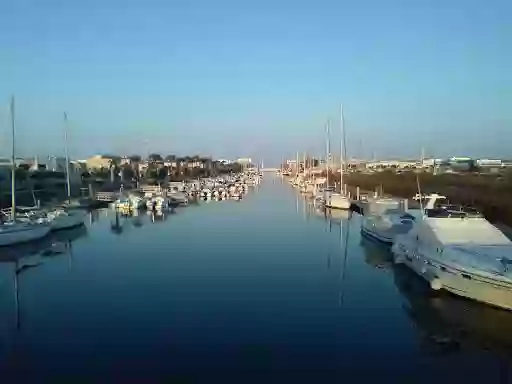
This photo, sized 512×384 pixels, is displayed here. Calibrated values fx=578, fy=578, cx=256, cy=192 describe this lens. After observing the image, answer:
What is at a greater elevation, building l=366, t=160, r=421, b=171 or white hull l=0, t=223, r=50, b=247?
building l=366, t=160, r=421, b=171

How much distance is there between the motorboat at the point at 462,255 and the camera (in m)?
14.9

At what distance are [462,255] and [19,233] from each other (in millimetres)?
22630

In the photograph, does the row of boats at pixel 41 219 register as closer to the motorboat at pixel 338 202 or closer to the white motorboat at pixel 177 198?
the white motorboat at pixel 177 198

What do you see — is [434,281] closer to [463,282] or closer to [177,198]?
[463,282]

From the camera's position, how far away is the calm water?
39.0 feet

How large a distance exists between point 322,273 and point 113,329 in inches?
395

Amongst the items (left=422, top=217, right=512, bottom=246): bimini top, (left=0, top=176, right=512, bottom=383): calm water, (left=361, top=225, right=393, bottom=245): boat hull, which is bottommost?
(left=0, top=176, right=512, bottom=383): calm water

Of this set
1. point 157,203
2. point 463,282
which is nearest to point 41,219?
point 157,203

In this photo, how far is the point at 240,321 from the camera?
15.3 metres

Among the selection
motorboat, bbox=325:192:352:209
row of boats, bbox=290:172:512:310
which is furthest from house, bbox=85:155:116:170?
row of boats, bbox=290:172:512:310

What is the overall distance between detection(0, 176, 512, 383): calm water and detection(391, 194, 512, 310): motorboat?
0.48 metres

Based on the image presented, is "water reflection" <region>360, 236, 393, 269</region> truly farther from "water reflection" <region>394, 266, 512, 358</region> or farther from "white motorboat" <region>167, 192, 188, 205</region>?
"white motorboat" <region>167, 192, 188, 205</region>

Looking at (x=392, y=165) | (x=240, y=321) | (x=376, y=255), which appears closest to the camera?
(x=240, y=321)

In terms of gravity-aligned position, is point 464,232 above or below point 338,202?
above
